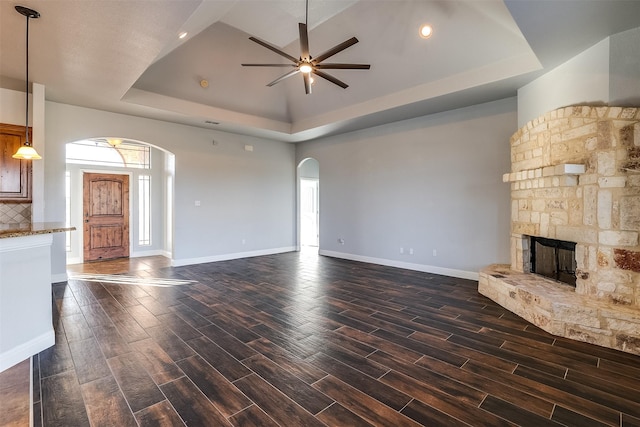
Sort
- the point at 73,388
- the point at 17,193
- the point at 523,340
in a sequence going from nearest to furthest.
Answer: the point at 73,388, the point at 523,340, the point at 17,193

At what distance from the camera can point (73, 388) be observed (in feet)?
7.11

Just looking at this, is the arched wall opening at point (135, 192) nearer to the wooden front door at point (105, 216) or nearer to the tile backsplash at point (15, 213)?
the wooden front door at point (105, 216)

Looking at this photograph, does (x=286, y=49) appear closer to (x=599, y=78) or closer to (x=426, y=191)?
(x=426, y=191)

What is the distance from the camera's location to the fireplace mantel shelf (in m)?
3.25

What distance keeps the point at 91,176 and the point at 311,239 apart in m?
6.62

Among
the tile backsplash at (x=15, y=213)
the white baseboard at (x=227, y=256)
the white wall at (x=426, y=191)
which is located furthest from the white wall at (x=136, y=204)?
the white wall at (x=426, y=191)

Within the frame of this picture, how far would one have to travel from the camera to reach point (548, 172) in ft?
11.6

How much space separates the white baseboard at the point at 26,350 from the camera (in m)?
2.44

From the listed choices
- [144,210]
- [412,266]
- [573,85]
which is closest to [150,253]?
[144,210]

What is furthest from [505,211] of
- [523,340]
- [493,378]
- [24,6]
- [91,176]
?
[91,176]

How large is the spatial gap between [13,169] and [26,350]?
10.6 feet

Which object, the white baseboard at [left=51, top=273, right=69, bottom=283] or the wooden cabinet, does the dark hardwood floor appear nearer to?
the white baseboard at [left=51, top=273, right=69, bottom=283]

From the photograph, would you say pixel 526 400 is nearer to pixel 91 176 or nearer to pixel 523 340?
pixel 523 340

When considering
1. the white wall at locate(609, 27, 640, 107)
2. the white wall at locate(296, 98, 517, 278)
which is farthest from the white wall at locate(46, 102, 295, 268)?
the white wall at locate(609, 27, 640, 107)
